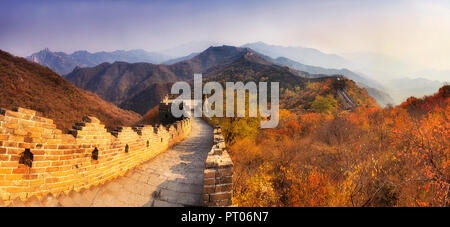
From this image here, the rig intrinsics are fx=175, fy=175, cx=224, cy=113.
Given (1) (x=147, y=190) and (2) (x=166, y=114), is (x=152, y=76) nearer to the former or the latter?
(2) (x=166, y=114)

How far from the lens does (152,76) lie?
5290 inches

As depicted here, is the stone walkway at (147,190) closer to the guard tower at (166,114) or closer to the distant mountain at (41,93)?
the guard tower at (166,114)

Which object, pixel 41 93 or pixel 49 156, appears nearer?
pixel 49 156

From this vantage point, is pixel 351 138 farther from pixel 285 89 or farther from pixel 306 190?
pixel 285 89

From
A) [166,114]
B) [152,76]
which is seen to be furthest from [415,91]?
[152,76]

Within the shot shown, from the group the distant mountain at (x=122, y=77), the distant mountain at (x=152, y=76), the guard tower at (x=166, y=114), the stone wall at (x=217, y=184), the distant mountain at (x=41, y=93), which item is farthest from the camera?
the distant mountain at (x=122, y=77)

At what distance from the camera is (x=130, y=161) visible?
16.8 ft

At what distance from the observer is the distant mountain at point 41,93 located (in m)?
17.6

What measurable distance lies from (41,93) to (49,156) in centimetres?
2642

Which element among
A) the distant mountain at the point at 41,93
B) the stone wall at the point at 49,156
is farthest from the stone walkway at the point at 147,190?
the distant mountain at the point at 41,93

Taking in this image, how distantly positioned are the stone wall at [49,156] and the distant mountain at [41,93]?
15572 millimetres

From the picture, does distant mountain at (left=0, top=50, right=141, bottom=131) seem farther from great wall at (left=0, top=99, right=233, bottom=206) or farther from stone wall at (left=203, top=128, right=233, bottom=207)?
stone wall at (left=203, top=128, right=233, bottom=207)

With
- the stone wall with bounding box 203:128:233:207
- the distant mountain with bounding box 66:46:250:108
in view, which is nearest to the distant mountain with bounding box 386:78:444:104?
the stone wall with bounding box 203:128:233:207
